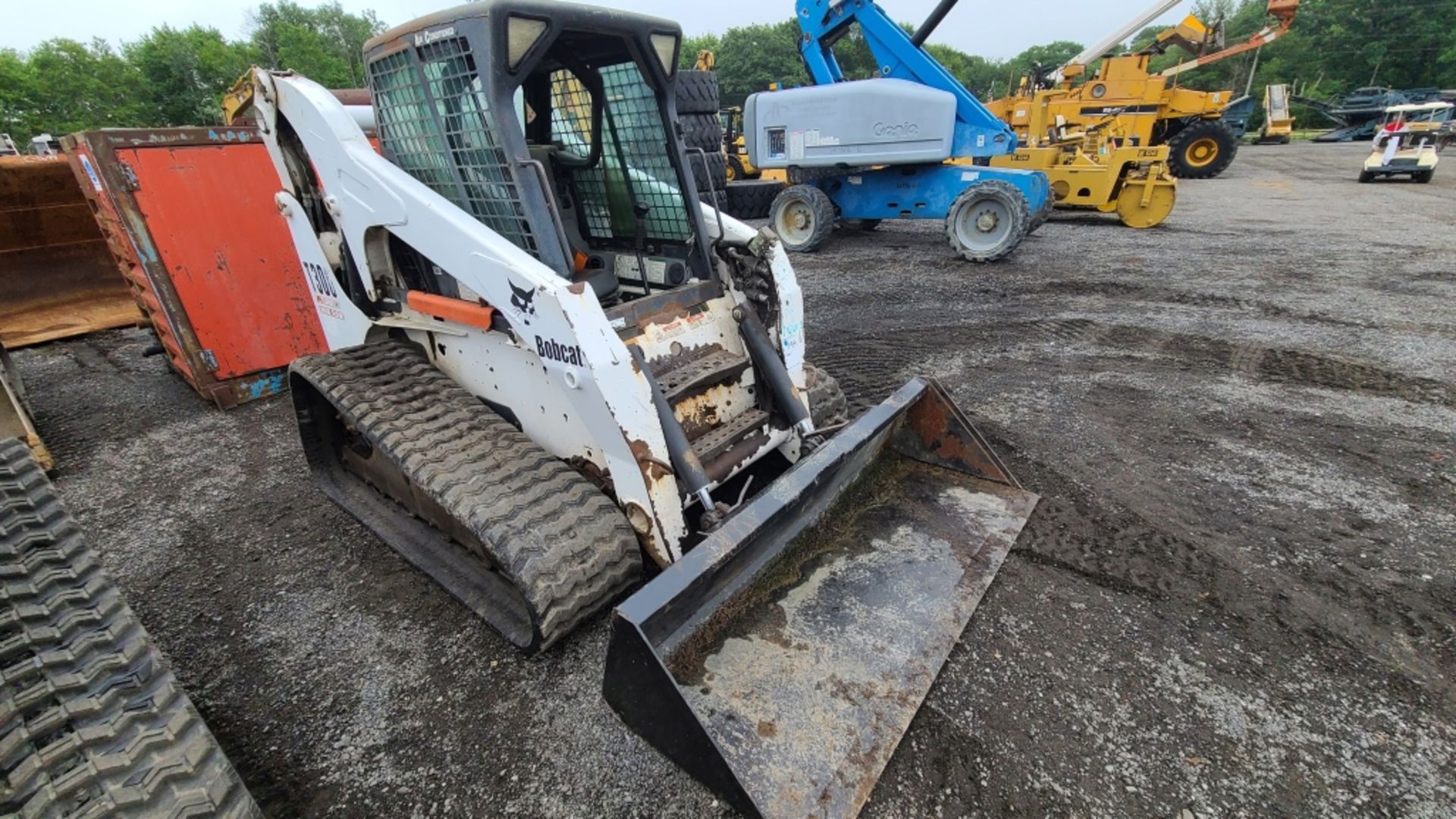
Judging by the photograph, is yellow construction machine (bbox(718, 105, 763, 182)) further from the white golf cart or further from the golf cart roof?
the golf cart roof

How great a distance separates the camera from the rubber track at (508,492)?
1927 millimetres

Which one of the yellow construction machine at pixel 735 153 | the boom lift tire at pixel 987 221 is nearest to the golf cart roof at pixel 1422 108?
the boom lift tire at pixel 987 221

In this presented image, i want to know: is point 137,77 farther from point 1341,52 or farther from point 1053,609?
point 1341,52

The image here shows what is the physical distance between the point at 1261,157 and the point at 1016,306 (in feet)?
72.6

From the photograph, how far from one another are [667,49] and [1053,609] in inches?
98.7

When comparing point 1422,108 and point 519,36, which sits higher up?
point 519,36

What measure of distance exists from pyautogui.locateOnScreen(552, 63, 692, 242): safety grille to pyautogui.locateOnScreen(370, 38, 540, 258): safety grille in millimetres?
731

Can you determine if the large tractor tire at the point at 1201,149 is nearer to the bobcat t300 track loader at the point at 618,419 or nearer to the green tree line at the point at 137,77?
the bobcat t300 track loader at the point at 618,419

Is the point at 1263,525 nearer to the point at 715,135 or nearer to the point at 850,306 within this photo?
the point at 850,306

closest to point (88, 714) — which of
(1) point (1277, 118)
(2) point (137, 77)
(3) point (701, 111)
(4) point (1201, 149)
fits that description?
(3) point (701, 111)

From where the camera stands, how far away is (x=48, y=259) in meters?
5.79

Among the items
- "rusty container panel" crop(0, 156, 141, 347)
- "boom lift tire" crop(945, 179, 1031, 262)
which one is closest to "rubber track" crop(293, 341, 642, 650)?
"rusty container panel" crop(0, 156, 141, 347)

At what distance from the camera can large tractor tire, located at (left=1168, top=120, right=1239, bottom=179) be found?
15.4 m

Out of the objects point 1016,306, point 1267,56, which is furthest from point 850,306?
point 1267,56
